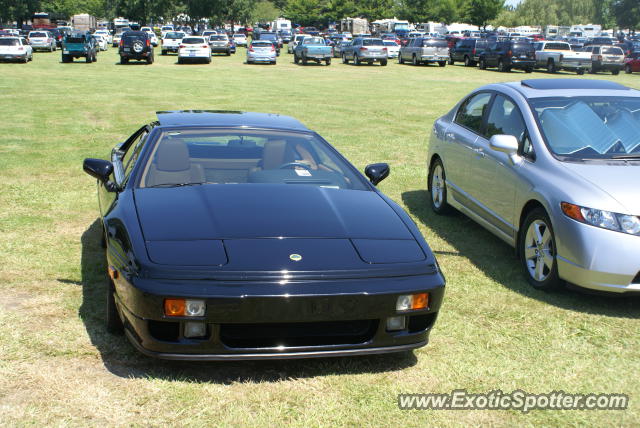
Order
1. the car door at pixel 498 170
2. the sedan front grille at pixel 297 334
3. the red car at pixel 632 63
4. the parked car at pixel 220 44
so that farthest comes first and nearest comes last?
the parked car at pixel 220 44, the red car at pixel 632 63, the car door at pixel 498 170, the sedan front grille at pixel 297 334

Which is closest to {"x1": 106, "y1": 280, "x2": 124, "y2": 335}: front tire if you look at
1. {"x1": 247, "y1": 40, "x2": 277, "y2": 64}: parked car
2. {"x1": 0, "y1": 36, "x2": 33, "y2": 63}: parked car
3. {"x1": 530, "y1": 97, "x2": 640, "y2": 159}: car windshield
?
{"x1": 530, "y1": 97, "x2": 640, "y2": 159}: car windshield

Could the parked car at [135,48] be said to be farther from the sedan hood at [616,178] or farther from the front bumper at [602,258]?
the front bumper at [602,258]

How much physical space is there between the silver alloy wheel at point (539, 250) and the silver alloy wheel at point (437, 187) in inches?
87.1

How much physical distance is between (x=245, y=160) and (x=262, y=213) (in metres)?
1.11

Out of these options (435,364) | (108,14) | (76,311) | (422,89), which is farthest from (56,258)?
(108,14)

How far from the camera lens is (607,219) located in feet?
16.8

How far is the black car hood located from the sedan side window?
2.67m

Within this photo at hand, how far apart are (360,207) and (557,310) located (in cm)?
170

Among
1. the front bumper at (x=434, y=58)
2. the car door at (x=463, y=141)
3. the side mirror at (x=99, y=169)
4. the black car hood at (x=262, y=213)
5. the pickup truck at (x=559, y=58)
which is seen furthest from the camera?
the front bumper at (x=434, y=58)

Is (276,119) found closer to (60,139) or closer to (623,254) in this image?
(623,254)

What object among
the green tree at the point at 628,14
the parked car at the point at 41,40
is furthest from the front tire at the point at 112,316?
the green tree at the point at 628,14

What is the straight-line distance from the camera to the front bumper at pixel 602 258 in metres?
5.03

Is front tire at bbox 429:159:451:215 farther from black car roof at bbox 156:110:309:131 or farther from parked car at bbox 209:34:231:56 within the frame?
parked car at bbox 209:34:231:56

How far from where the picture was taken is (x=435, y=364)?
4324mm
